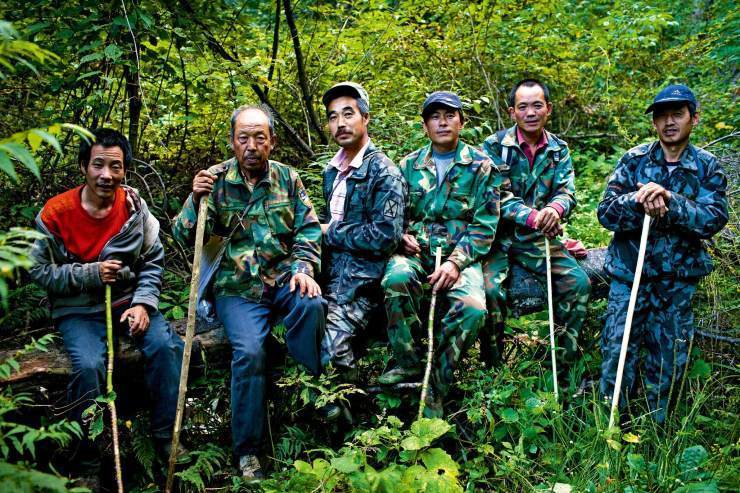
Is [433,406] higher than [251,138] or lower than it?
lower

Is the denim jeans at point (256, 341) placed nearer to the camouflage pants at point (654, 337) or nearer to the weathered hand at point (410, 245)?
the weathered hand at point (410, 245)

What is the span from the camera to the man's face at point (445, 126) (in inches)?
187

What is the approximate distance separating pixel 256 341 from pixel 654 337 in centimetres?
293

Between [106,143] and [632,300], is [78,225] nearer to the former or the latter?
[106,143]

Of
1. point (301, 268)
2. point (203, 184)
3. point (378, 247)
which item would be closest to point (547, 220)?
point (378, 247)

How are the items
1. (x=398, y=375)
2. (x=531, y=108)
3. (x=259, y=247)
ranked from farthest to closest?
(x=531, y=108) < (x=259, y=247) < (x=398, y=375)

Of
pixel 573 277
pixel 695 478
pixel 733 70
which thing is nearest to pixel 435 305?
pixel 573 277

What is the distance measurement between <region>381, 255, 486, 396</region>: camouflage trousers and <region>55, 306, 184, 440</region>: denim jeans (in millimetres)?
1576

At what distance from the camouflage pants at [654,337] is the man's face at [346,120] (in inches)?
93.5

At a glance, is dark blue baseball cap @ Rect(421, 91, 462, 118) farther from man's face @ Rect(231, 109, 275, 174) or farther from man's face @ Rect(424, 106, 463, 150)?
man's face @ Rect(231, 109, 275, 174)

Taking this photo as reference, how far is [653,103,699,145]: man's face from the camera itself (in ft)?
14.4

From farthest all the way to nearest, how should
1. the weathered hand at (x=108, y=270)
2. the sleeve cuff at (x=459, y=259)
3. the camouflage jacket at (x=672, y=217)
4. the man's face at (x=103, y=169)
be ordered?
the sleeve cuff at (x=459, y=259), the camouflage jacket at (x=672, y=217), the man's face at (x=103, y=169), the weathered hand at (x=108, y=270)

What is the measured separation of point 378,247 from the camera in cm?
444

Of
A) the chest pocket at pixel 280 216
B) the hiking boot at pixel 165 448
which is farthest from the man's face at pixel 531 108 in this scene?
the hiking boot at pixel 165 448
